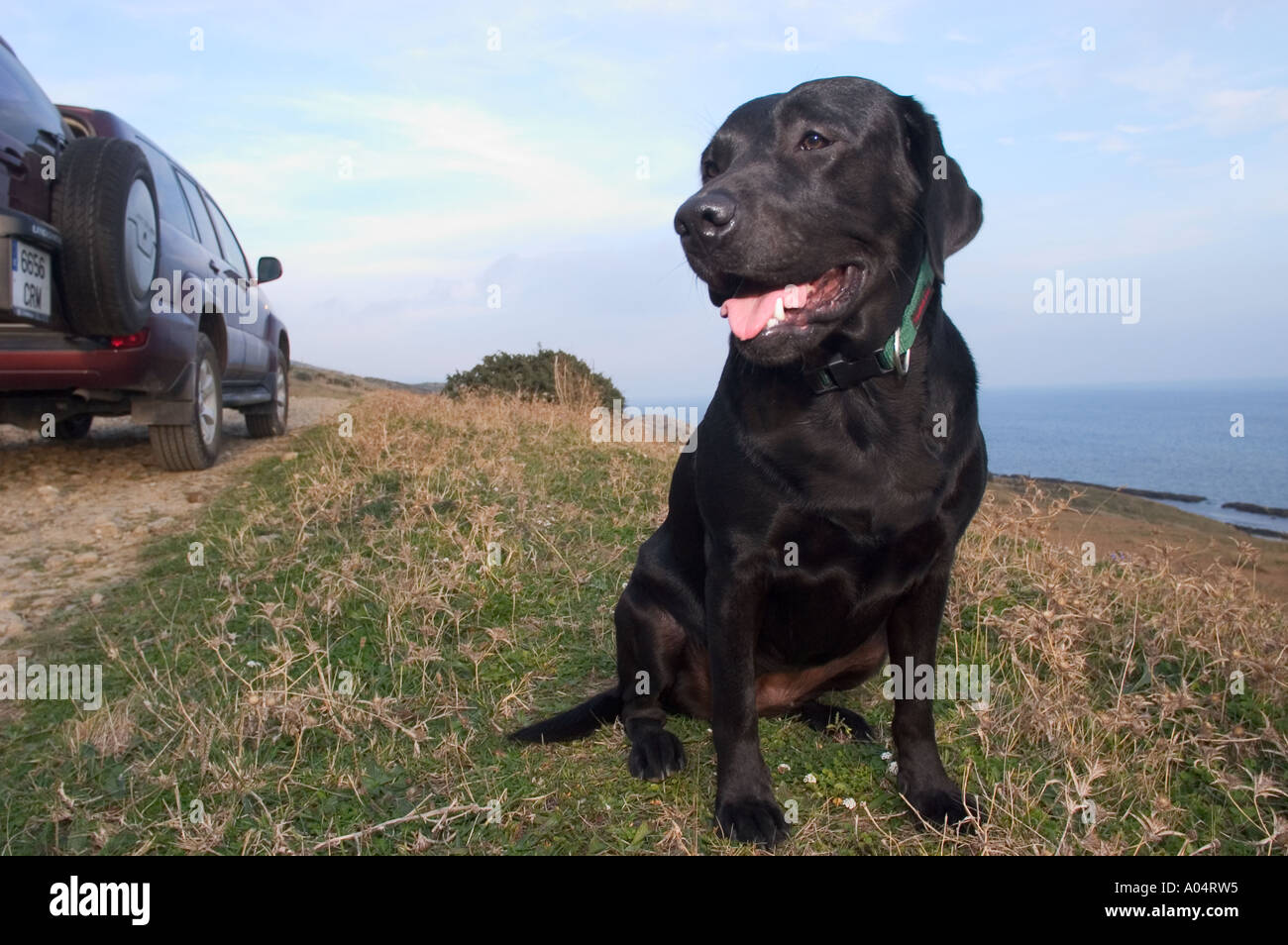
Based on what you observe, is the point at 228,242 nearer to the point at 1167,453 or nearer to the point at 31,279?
the point at 31,279

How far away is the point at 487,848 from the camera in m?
2.26

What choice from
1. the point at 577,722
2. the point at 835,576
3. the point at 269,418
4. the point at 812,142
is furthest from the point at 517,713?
the point at 269,418

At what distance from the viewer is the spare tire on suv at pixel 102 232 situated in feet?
15.9

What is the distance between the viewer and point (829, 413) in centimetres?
248

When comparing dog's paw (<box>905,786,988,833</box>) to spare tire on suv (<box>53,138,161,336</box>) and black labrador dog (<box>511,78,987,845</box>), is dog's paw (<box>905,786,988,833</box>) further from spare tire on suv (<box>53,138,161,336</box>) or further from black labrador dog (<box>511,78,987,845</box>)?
spare tire on suv (<box>53,138,161,336</box>)

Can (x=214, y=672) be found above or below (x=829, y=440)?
below

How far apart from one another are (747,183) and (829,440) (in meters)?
0.68

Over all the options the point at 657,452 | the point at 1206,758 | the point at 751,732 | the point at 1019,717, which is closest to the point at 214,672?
the point at 751,732

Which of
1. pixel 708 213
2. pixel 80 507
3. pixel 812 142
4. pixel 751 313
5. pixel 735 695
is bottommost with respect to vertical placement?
pixel 735 695

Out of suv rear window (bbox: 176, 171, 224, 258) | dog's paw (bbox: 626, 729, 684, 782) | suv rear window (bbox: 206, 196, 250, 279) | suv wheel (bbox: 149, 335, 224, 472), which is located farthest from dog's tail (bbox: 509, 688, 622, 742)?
suv rear window (bbox: 206, 196, 250, 279)

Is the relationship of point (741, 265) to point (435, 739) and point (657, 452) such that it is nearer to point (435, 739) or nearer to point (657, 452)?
point (435, 739)

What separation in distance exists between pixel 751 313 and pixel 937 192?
573 mm

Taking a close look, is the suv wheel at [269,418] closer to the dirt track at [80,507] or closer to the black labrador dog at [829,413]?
the dirt track at [80,507]

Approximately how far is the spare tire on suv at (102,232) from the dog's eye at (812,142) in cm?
391
